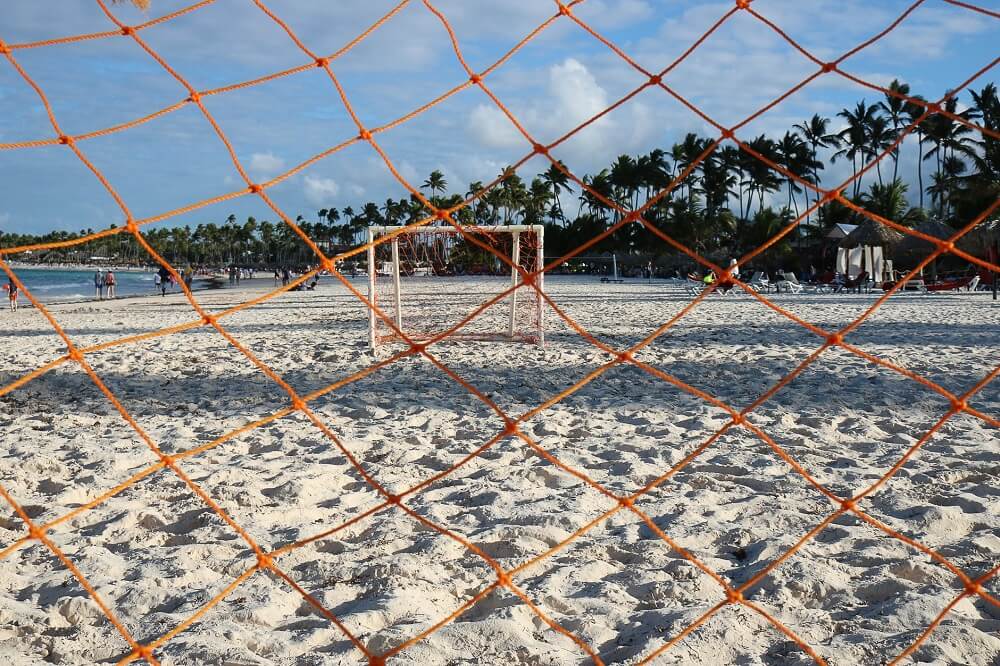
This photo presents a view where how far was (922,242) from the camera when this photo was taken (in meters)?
22.8

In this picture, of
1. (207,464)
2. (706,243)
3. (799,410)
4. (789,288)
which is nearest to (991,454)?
(799,410)

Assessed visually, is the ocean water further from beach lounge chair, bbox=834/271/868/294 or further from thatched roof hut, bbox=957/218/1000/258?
thatched roof hut, bbox=957/218/1000/258

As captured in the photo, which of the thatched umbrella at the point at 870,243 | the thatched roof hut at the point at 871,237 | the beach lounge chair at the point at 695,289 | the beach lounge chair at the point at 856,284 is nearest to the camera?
the beach lounge chair at the point at 695,289

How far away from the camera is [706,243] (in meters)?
36.5

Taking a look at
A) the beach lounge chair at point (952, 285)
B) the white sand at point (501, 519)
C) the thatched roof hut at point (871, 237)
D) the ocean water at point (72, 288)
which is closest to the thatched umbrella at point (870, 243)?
the thatched roof hut at point (871, 237)

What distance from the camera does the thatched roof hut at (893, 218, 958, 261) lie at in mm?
22719

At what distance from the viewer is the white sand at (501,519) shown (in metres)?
2.04

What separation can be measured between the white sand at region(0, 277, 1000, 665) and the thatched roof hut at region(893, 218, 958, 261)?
761 inches

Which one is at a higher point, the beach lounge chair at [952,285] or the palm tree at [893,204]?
the palm tree at [893,204]

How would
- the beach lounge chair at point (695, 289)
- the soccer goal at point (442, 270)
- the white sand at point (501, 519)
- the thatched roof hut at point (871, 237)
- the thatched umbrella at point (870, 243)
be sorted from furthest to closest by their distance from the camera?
1. the thatched roof hut at point (871, 237)
2. the thatched umbrella at point (870, 243)
3. the beach lounge chair at point (695, 289)
4. the soccer goal at point (442, 270)
5. the white sand at point (501, 519)

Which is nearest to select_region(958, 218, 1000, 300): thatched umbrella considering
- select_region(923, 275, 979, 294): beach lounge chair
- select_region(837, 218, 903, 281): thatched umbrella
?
select_region(923, 275, 979, 294): beach lounge chair

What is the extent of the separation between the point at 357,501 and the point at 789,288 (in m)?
20.1

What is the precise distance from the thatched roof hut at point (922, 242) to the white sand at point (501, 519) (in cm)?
1932

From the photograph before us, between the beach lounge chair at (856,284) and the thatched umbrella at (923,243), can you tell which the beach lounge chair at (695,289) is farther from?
the thatched umbrella at (923,243)
